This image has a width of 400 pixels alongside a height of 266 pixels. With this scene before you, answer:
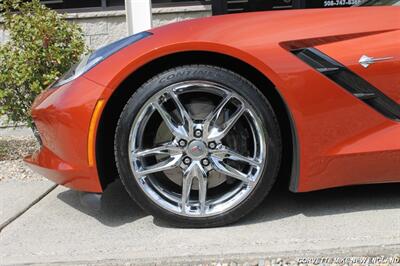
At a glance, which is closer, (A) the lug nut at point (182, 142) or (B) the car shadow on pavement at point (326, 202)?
(A) the lug nut at point (182, 142)

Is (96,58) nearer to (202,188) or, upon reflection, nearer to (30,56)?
(202,188)

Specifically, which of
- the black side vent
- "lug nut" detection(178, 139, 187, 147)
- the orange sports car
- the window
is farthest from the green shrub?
the black side vent

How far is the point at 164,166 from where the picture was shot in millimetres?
3111

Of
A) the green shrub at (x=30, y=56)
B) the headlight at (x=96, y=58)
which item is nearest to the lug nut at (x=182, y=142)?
the headlight at (x=96, y=58)

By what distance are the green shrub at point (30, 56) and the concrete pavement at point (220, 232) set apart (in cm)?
140

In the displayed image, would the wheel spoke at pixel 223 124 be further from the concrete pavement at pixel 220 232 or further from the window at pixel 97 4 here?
the window at pixel 97 4

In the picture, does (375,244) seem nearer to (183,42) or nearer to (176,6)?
(183,42)

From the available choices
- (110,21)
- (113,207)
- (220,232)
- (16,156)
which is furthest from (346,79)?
(110,21)

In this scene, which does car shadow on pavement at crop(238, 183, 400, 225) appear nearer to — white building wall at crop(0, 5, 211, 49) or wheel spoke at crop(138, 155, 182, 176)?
wheel spoke at crop(138, 155, 182, 176)

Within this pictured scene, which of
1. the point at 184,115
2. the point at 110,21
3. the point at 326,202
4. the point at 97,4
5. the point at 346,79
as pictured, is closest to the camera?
the point at 346,79

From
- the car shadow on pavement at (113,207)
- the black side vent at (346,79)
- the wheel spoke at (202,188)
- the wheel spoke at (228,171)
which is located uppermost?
the black side vent at (346,79)

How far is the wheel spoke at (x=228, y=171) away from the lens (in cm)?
308

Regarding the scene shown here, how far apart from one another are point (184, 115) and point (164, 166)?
319 mm

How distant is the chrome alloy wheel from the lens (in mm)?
3047
